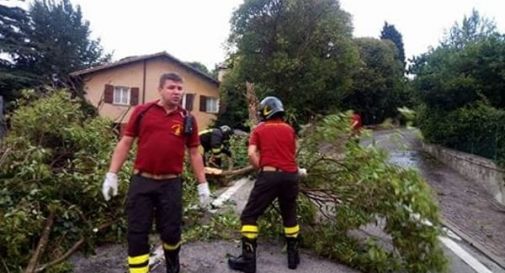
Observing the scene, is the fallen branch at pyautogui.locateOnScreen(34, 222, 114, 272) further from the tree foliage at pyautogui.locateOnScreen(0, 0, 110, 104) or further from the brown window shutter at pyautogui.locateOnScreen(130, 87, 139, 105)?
the brown window shutter at pyautogui.locateOnScreen(130, 87, 139, 105)

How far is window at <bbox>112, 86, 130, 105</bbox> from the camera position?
87.5ft

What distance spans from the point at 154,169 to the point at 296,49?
22476mm

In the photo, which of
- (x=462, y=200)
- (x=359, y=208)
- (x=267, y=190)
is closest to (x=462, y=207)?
(x=462, y=200)

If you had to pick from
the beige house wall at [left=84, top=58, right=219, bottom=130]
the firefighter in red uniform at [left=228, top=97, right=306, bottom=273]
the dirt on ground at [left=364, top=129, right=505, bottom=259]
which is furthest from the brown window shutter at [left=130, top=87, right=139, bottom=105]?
the firefighter in red uniform at [left=228, top=97, right=306, bottom=273]

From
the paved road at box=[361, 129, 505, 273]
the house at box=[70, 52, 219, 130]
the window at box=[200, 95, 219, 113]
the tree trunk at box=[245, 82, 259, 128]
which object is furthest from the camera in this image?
the window at box=[200, 95, 219, 113]

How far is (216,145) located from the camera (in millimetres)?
9297

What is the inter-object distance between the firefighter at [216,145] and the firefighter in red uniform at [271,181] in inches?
174

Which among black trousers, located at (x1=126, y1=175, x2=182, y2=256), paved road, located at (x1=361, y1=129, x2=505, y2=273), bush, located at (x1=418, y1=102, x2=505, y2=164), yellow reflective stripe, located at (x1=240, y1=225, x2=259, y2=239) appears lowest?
paved road, located at (x1=361, y1=129, x2=505, y2=273)

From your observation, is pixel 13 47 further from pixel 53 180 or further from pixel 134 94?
pixel 53 180

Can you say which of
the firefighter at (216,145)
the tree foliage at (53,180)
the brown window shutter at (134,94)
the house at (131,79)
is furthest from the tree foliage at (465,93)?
the brown window shutter at (134,94)

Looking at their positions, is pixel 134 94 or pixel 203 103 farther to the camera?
pixel 203 103

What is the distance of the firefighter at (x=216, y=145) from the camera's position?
934 cm

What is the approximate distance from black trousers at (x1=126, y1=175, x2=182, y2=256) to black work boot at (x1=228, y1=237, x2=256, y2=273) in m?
0.76

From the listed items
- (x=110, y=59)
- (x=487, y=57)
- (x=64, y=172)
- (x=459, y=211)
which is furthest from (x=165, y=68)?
(x=64, y=172)
